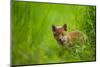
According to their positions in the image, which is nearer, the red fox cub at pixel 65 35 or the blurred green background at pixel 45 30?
the blurred green background at pixel 45 30

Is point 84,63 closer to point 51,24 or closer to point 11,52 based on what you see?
point 51,24

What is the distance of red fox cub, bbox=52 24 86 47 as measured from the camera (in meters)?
2.34

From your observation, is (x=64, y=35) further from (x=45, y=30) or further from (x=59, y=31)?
(x=45, y=30)

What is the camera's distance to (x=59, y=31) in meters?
2.35

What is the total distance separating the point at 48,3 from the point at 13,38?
23.4 inches

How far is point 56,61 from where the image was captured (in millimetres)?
2322

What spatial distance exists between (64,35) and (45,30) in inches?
10.0

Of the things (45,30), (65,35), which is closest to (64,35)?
(65,35)

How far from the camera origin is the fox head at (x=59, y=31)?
2.33m

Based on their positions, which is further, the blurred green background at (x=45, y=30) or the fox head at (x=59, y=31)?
the fox head at (x=59, y=31)

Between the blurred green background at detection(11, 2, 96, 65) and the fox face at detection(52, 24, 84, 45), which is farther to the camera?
the fox face at detection(52, 24, 84, 45)

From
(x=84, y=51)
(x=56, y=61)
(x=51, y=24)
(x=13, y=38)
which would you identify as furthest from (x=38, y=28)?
(x=84, y=51)

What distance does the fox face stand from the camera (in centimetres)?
Result: 234

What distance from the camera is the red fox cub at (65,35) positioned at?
2.34m
